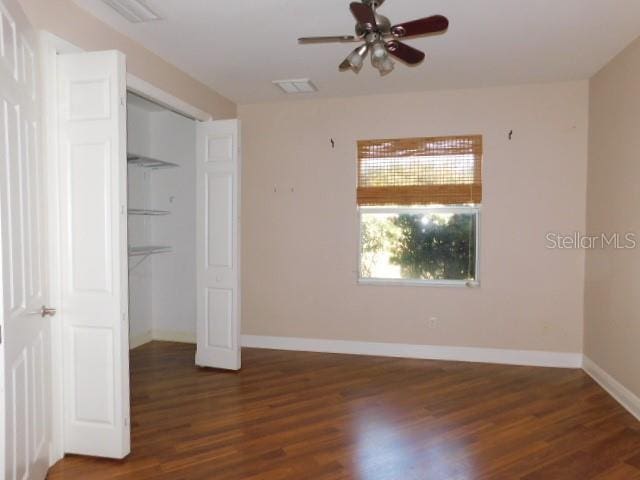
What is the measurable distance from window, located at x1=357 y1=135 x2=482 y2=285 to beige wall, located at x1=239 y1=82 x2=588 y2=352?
0.39 feet

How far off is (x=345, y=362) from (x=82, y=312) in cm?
274

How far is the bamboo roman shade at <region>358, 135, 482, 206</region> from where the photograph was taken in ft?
A: 15.1

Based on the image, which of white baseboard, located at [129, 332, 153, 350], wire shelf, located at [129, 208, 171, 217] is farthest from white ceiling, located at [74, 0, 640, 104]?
white baseboard, located at [129, 332, 153, 350]

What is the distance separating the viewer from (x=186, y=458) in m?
2.76

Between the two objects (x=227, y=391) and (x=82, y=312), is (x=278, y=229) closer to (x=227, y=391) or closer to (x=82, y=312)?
(x=227, y=391)

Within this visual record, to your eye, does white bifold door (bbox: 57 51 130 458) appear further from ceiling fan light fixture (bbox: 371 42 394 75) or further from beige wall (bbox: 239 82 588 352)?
beige wall (bbox: 239 82 588 352)

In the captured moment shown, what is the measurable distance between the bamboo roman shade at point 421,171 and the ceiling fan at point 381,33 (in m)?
2.10

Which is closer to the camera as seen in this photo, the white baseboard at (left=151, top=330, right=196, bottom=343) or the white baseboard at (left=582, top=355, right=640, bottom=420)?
the white baseboard at (left=582, top=355, right=640, bottom=420)

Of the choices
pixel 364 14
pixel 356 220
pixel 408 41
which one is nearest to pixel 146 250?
pixel 356 220

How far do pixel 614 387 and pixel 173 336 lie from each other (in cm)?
458

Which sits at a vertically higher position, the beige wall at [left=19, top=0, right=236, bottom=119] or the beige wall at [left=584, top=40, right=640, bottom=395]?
the beige wall at [left=19, top=0, right=236, bottom=119]

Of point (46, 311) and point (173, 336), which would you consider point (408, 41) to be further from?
point (173, 336)

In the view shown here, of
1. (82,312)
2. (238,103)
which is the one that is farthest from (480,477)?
(238,103)

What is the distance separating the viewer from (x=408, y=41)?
11.5 ft
